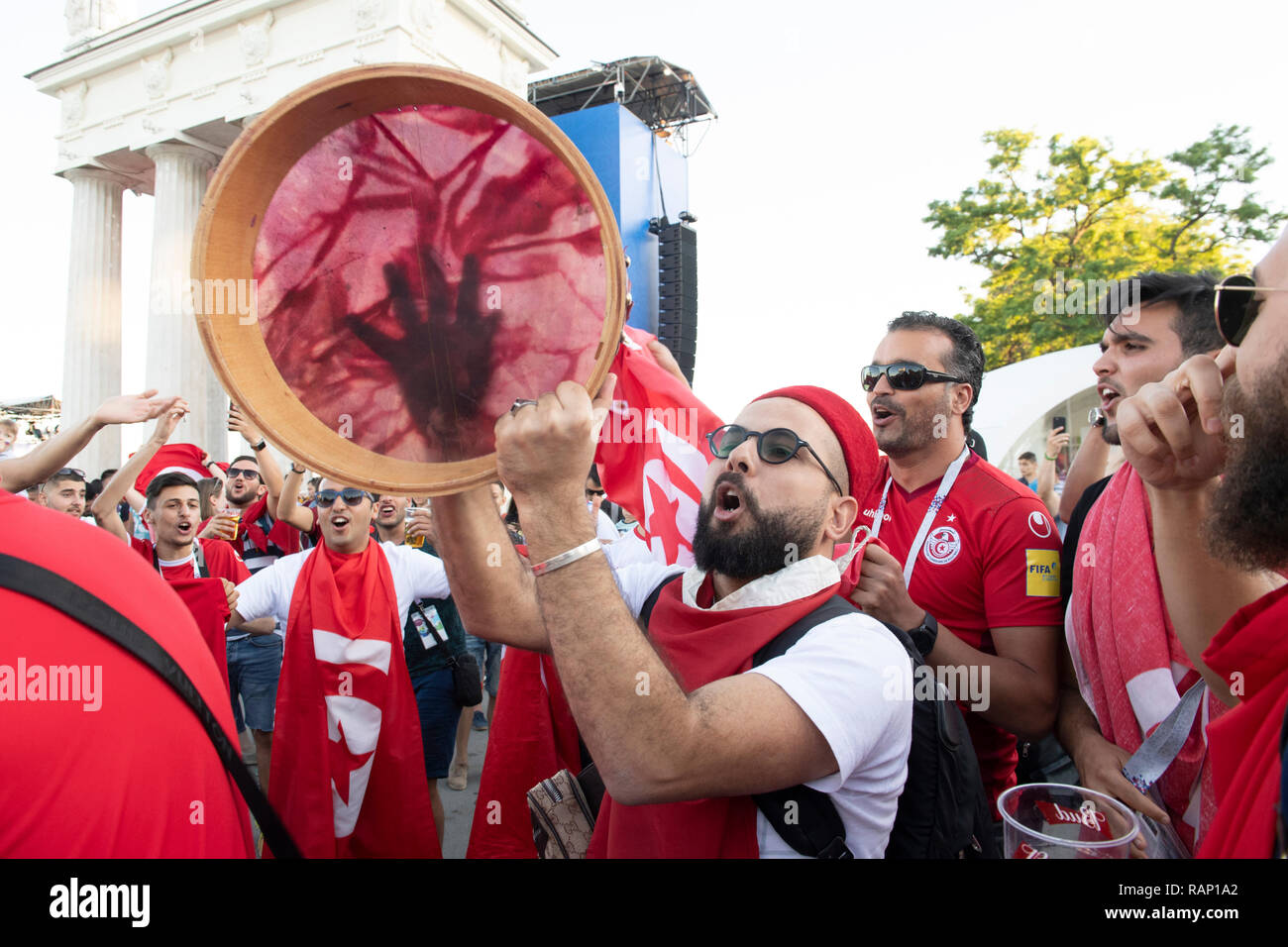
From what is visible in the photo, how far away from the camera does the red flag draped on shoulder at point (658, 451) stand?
3318 millimetres

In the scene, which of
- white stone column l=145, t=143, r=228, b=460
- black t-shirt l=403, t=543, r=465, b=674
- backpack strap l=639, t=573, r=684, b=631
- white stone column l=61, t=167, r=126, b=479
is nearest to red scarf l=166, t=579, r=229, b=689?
black t-shirt l=403, t=543, r=465, b=674

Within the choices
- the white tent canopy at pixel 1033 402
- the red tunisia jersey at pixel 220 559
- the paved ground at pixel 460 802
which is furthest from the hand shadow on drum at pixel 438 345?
the white tent canopy at pixel 1033 402

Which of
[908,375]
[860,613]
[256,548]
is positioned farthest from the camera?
[256,548]

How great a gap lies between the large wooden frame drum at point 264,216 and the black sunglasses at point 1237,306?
36.0 inches

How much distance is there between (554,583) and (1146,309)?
2.16 m

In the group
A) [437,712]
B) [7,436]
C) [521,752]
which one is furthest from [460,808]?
[7,436]

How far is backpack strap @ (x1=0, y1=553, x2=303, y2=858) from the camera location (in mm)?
1146

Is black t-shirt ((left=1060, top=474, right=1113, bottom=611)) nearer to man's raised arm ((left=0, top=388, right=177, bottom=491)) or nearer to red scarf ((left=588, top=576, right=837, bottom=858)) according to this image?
red scarf ((left=588, top=576, right=837, bottom=858))

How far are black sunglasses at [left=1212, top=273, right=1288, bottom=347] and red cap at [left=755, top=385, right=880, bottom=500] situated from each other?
89cm

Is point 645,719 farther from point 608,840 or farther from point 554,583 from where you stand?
point 608,840

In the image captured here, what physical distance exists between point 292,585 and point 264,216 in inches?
128

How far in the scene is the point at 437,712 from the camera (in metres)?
4.15

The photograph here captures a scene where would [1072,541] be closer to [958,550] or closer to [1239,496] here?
[958,550]
